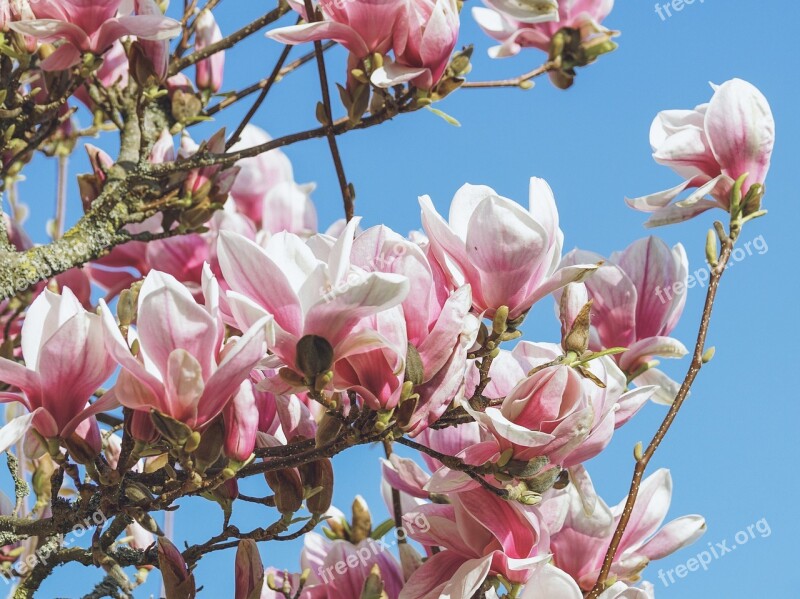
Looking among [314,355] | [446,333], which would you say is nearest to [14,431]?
[314,355]

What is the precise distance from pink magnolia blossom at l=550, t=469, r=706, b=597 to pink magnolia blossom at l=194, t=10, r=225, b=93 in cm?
110

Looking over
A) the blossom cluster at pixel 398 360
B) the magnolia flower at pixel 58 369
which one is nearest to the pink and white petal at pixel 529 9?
the blossom cluster at pixel 398 360

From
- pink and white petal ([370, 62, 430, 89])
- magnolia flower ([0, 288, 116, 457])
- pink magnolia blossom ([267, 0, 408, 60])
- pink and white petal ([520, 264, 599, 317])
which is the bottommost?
pink and white petal ([520, 264, 599, 317])

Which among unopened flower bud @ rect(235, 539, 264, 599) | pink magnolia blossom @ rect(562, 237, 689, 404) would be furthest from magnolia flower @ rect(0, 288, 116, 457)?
pink magnolia blossom @ rect(562, 237, 689, 404)

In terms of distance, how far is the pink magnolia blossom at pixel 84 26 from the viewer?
1.32 m

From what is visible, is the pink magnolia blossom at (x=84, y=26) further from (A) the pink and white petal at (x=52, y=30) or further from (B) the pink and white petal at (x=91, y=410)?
(B) the pink and white petal at (x=91, y=410)

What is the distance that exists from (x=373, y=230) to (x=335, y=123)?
487 millimetres

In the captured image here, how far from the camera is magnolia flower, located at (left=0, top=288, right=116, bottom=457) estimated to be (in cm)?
90

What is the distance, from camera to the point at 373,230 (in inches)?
36.9

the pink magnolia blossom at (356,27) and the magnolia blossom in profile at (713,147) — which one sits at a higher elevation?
the pink magnolia blossom at (356,27)

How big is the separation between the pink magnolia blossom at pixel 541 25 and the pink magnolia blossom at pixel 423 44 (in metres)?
0.43

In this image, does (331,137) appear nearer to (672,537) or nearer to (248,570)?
(248,570)

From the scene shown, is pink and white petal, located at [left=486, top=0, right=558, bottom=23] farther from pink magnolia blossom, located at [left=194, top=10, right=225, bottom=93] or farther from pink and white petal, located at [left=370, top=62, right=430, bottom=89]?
pink magnolia blossom, located at [left=194, top=10, right=225, bottom=93]

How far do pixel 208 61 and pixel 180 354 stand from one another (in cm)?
111
